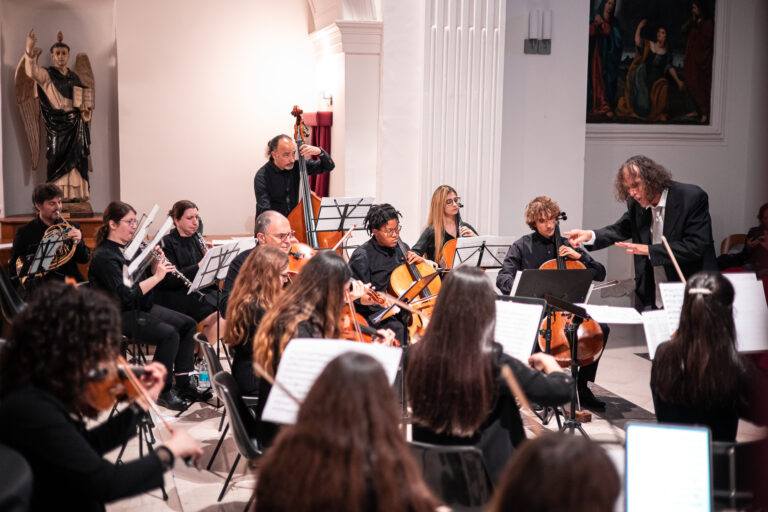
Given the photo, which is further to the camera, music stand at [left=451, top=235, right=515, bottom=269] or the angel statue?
the angel statue

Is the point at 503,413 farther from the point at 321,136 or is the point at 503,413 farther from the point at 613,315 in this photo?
the point at 321,136

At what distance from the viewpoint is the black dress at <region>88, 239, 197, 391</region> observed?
4.61m

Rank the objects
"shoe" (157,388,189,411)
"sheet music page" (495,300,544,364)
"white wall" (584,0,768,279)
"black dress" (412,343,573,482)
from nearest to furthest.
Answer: "black dress" (412,343,573,482)
"sheet music page" (495,300,544,364)
"shoe" (157,388,189,411)
"white wall" (584,0,768,279)

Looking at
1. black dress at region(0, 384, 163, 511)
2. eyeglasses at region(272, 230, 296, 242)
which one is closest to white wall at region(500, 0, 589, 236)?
eyeglasses at region(272, 230, 296, 242)

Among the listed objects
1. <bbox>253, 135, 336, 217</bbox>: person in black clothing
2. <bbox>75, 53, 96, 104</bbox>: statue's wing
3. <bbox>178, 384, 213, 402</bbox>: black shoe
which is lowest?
<bbox>178, 384, 213, 402</bbox>: black shoe

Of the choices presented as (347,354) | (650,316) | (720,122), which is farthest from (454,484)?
(720,122)

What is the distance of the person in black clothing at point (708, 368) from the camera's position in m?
2.70

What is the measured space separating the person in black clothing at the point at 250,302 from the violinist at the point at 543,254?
199 centimetres

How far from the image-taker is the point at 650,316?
126 inches

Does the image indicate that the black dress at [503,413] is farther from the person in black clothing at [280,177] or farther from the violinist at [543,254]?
the person in black clothing at [280,177]

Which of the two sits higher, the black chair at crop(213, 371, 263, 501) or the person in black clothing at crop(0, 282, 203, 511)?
the person in black clothing at crop(0, 282, 203, 511)

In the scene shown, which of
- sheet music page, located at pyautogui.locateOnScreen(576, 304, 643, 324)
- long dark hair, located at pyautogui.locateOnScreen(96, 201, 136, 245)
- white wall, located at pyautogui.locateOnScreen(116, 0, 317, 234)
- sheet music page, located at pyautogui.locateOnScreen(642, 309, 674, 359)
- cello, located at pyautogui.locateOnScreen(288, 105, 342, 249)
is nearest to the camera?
sheet music page, located at pyautogui.locateOnScreen(642, 309, 674, 359)

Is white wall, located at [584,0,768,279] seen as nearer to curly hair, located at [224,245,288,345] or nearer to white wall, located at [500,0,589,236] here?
white wall, located at [500,0,589,236]

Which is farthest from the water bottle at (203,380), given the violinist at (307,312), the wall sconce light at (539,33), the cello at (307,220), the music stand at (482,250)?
the wall sconce light at (539,33)
